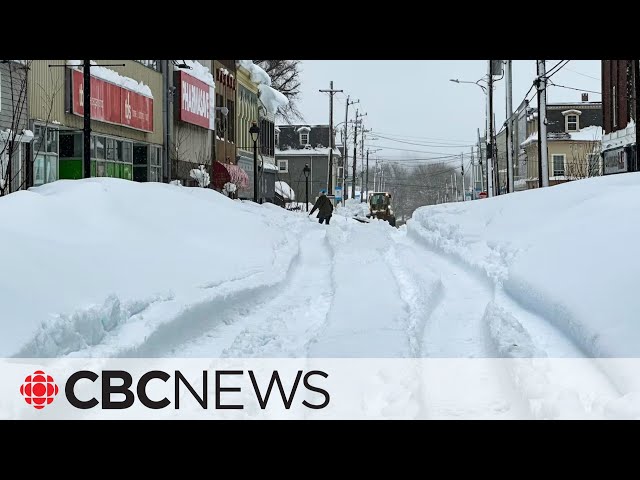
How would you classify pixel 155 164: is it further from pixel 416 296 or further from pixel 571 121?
pixel 571 121

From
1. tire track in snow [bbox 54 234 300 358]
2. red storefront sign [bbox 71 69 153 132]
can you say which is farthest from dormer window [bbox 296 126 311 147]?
tire track in snow [bbox 54 234 300 358]

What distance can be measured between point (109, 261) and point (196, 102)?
31149 millimetres

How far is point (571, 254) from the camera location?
12617mm

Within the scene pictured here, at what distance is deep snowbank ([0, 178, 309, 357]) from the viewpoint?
8.43 m

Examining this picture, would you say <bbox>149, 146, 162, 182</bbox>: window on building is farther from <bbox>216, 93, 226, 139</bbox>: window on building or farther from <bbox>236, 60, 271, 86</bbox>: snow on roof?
<bbox>236, 60, 271, 86</bbox>: snow on roof

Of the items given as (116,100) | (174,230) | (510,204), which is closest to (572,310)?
(174,230)

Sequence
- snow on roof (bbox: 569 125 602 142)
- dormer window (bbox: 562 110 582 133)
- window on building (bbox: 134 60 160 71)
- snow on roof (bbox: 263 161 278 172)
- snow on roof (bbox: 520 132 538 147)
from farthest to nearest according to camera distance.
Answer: snow on roof (bbox: 520 132 538 147) < dormer window (bbox: 562 110 582 133) < snow on roof (bbox: 569 125 602 142) < snow on roof (bbox: 263 161 278 172) < window on building (bbox: 134 60 160 71)

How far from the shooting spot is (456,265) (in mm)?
19047

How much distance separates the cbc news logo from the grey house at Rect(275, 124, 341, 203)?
69041 mm

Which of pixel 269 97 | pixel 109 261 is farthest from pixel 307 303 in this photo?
pixel 269 97

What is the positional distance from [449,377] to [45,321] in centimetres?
355

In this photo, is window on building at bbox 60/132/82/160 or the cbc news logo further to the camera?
window on building at bbox 60/132/82/160
